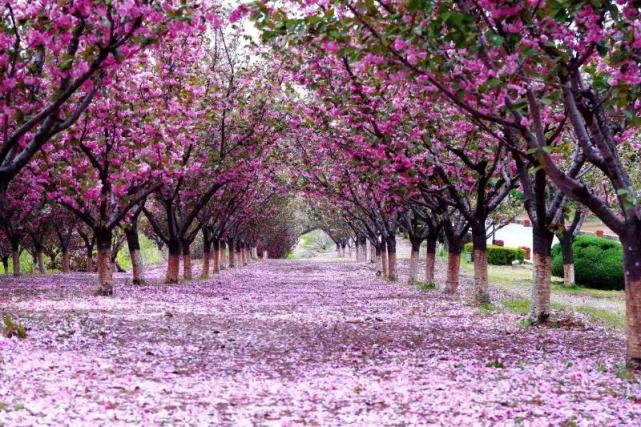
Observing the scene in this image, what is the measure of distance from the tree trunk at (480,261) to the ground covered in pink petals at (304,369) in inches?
89.7

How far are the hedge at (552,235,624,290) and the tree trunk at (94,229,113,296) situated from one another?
23.0 metres

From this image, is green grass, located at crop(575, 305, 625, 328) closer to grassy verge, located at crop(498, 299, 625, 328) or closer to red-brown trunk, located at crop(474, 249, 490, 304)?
grassy verge, located at crop(498, 299, 625, 328)

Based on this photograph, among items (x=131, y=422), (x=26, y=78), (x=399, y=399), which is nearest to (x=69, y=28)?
(x=26, y=78)

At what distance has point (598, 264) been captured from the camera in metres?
31.6

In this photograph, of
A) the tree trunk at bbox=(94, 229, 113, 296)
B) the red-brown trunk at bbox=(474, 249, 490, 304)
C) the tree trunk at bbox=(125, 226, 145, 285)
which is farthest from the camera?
the tree trunk at bbox=(125, 226, 145, 285)

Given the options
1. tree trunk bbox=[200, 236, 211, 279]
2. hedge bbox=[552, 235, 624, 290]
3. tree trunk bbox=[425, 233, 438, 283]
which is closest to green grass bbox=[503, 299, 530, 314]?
tree trunk bbox=[425, 233, 438, 283]

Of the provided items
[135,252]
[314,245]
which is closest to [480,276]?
[135,252]

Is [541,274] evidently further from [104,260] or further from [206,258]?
[206,258]

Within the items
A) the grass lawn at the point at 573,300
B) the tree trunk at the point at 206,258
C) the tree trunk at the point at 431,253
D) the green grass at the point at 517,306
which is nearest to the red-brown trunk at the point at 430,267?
the tree trunk at the point at 431,253

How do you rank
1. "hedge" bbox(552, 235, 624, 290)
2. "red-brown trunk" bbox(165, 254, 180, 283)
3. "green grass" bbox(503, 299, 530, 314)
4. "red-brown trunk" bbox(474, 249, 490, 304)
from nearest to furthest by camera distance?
"green grass" bbox(503, 299, 530, 314) < "red-brown trunk" bbox(474, 249, 490, 304) < "red-brown trunk" bbox(165, 254, 180, 283) < "hedge" bbox(552, 235, 624, 290)

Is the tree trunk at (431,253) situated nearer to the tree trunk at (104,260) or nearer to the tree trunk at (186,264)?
the tree trunk at (186,264)

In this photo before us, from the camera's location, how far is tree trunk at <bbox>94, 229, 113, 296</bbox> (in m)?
20.4

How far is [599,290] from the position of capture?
3111 centimetres

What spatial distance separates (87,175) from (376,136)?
7.39 meters
